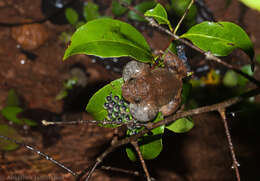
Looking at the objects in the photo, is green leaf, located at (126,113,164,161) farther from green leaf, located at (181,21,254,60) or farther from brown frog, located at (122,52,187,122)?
green leaf, located at (181,21,254,60)

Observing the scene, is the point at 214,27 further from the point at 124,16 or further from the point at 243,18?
the point at 243,18

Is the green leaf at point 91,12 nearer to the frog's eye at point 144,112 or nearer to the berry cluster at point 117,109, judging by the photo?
the berry cluster at point 117,109

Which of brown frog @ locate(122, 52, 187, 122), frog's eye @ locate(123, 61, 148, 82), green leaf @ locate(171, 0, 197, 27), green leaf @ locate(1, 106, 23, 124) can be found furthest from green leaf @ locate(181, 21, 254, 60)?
green leaf @ locate(1, 106, 23, 124)

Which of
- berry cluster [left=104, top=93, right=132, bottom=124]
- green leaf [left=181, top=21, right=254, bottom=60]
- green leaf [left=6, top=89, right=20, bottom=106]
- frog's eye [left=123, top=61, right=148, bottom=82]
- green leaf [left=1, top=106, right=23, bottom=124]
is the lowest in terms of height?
green leaf [left=1, top=106, right=23, bottom=124]

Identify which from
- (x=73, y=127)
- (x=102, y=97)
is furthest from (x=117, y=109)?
(x=73, y=127)

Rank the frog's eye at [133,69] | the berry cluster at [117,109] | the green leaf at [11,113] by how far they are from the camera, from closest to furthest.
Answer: the frog's eye at [133,69]
the berry cluster at [117,109]
the green leaf at [11,113]

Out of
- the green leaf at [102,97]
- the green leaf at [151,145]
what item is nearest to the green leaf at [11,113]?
the green leaf at [102,97]

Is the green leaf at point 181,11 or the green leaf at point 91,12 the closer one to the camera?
the green leaf at point 181,11
